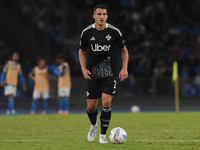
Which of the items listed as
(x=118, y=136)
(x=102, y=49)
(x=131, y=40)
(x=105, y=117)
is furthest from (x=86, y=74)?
(x=131, y=40)

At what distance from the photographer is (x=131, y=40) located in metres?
24.0

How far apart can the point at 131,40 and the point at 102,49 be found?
16479 mm

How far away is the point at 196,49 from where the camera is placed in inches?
926

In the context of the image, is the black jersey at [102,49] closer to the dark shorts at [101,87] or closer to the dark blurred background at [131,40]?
the dark shorts at [101,87]

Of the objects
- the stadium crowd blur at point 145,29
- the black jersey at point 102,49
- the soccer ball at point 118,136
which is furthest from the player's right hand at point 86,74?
the stadium crowd blur at point 145,29

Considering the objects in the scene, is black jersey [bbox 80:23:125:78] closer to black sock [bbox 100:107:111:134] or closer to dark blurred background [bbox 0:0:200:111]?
black sock [bbox 100:107:111:134]

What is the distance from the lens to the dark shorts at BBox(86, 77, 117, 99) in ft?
25.1

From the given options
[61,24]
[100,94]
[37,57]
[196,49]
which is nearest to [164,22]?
[196,49]

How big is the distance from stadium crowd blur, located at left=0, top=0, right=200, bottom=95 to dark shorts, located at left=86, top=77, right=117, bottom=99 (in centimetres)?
1301

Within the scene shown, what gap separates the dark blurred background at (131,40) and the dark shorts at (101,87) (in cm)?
1237

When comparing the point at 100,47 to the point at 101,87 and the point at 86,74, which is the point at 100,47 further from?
the point at 101,87

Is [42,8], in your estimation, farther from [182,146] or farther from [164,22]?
[182,146]

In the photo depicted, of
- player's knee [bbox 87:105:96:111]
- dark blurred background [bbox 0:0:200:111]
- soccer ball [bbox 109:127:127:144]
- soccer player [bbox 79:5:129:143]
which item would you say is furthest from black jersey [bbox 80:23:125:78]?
dark blurred background [bbox 0:0:200:111]

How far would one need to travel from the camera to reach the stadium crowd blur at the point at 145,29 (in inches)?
869
